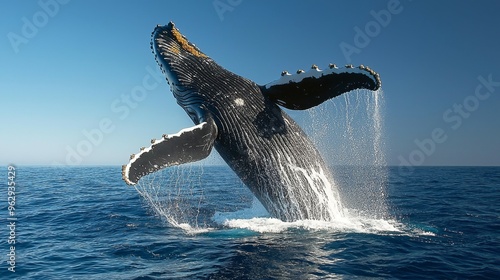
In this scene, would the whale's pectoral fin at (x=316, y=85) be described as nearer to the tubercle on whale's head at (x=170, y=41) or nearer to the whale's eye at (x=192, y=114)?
the whale's eye at (x=192, y=114)

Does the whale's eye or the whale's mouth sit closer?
the whale's eye

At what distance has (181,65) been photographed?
880 cm

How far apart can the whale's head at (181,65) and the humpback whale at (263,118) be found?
0.08 ft

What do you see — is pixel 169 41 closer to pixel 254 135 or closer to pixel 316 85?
pixel 254 135

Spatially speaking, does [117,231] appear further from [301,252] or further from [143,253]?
[301,252]

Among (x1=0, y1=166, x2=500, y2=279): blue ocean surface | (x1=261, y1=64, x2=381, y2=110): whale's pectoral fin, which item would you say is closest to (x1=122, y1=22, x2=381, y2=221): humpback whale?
(x1=261, y1=64, x2=381, y2=110): whale's pectoral fin

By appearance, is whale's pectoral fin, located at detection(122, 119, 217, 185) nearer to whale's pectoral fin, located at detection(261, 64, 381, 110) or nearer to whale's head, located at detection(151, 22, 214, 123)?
whale's head, located at detection(151, 22, 214, 123)

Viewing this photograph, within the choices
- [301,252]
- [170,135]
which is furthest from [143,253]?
[301,252]

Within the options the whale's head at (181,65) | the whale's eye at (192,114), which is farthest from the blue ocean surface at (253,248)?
the whale's head at (181,65)

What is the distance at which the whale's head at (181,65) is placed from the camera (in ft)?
28.2

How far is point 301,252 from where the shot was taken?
7.28 meters

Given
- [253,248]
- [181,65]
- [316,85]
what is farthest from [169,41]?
[253,248]

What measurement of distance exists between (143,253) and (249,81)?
4.72m

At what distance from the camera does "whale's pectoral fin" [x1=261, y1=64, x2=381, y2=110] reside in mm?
7641
